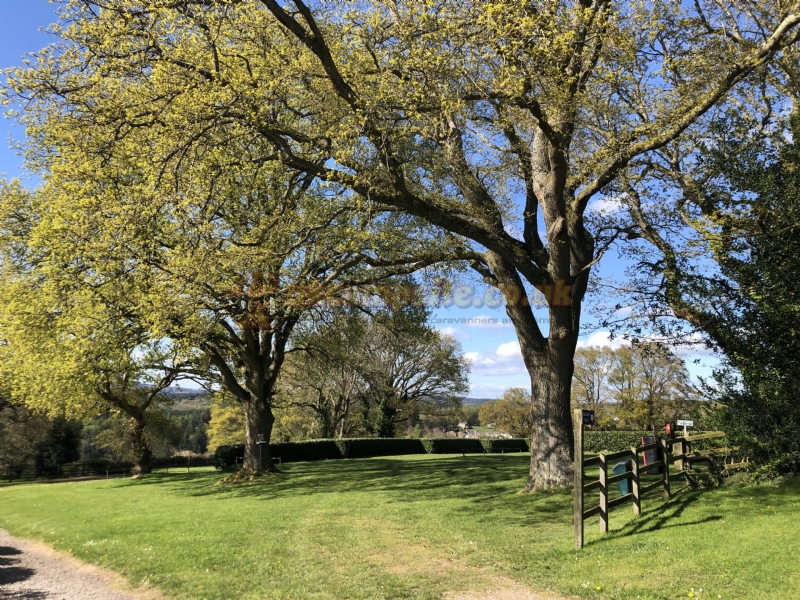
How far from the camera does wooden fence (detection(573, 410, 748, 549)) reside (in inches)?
265

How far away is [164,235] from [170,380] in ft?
40.9

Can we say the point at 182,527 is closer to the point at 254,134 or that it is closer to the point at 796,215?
the point at 254,134

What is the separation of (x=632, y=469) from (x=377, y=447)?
2770 cm

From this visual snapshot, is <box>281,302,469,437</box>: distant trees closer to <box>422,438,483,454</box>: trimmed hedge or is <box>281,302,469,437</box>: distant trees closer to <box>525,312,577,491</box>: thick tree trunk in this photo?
<box>422,438,483,454</box>: trimmed hedge

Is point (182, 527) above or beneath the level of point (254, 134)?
beneath

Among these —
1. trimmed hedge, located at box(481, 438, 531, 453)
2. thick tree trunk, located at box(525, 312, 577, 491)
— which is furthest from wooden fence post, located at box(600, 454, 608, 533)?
trimmed hedge, located at box(481, 438, 531, 453)

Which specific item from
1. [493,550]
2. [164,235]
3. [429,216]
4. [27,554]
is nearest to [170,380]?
[164,235]

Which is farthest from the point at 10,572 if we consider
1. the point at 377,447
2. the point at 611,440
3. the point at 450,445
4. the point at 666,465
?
the point at 611,440

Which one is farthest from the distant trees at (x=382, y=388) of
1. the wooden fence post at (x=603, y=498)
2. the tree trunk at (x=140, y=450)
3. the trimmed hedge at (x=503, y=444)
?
the wooden fence post at (x=603, y=498)

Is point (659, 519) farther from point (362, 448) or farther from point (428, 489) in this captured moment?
point (362, 448)

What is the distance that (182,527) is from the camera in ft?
32.7

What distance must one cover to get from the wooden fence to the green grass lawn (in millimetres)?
348

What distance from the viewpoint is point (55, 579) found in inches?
287

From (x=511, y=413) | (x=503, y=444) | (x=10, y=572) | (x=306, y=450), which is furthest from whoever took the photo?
(x=511, y=413)
